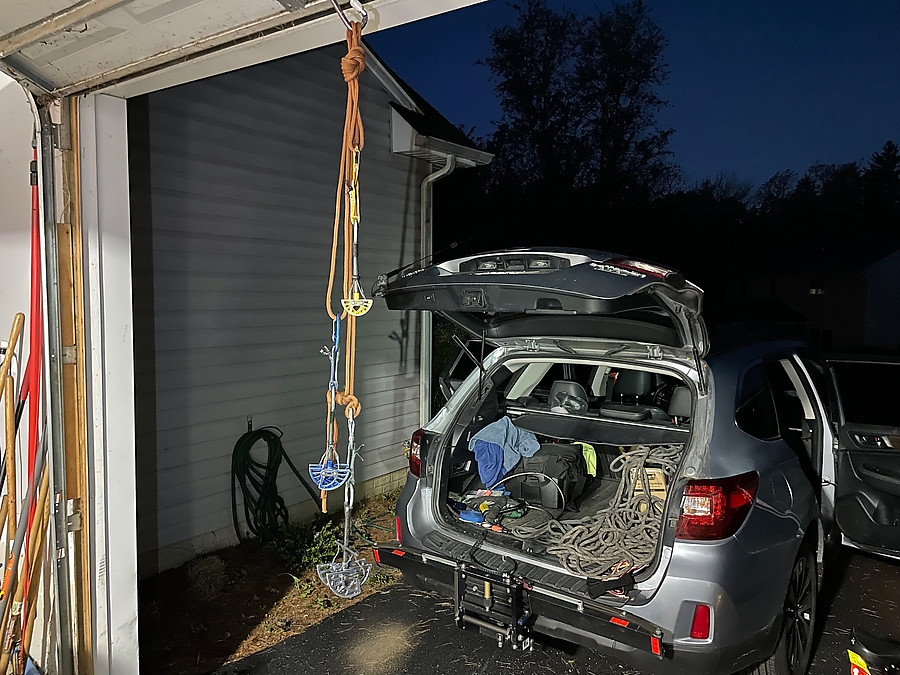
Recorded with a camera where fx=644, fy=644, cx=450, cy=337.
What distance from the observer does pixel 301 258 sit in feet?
17.6

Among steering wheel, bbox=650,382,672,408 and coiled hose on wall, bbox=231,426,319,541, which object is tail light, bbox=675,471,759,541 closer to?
steering wheel, bbox=650,382,672,408

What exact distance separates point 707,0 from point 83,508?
3650 centimetres

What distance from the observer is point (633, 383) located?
416 centimetres

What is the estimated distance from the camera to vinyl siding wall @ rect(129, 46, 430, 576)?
4289 millimetres

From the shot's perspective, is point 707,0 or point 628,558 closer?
point 628,558

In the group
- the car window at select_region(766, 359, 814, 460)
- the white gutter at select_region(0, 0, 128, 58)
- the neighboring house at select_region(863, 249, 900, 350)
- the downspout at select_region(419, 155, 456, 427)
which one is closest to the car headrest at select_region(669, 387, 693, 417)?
the car window at select_region(766, 359, 814, 460)

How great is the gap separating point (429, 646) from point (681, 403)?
194 centimetres

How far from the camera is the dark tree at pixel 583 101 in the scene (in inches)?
799

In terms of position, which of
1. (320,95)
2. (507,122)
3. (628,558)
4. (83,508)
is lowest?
(628,558)

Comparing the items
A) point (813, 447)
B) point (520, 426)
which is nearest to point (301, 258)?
point (520, 426)

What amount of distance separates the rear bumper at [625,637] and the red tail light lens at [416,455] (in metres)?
0.68

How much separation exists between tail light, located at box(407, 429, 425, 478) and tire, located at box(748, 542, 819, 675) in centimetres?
183

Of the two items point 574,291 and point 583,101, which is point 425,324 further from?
point 583,101

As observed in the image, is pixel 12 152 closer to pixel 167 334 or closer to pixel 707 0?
pixel 167 334
